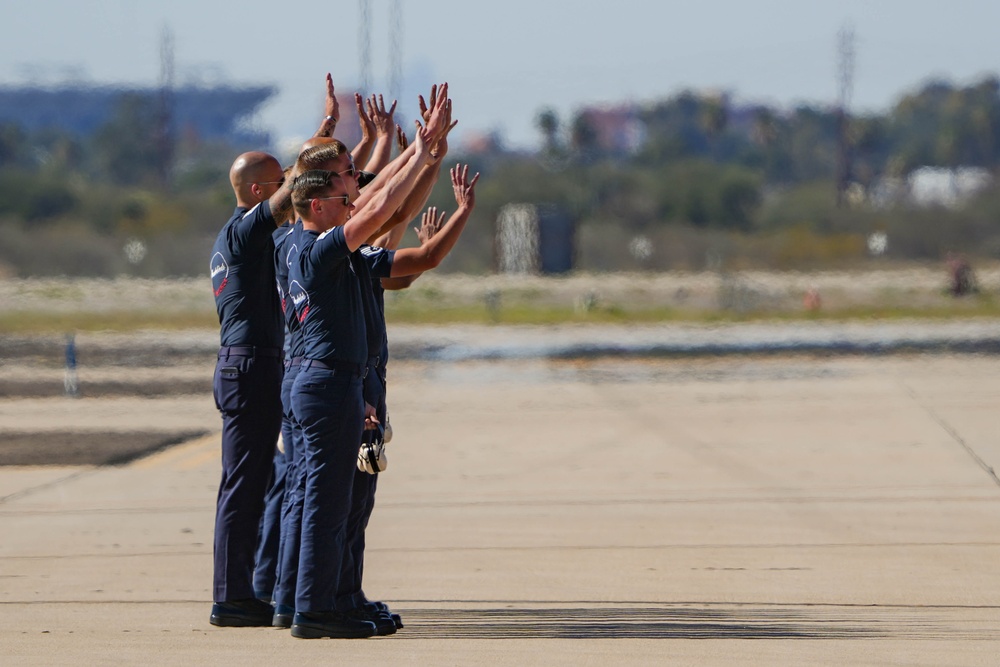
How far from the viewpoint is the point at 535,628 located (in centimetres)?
675

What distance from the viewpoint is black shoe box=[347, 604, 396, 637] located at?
21.5ft

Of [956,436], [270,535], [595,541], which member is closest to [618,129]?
[956,436]

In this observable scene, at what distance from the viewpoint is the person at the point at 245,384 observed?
21.9 feet

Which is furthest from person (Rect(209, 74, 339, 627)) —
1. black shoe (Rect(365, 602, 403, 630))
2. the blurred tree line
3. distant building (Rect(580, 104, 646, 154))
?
distant building (Rect(580, 104, 646, 154))

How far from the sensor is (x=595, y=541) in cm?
901

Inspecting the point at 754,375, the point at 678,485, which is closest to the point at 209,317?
the point at 754,375

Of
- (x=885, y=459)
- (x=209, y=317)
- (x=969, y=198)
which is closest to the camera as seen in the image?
(x=885, y=459)

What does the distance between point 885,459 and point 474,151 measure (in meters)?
75.8

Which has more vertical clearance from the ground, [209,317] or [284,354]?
[284,354]

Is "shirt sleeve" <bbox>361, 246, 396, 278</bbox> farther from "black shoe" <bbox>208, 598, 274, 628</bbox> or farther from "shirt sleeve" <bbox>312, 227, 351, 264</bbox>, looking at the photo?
"black shoe" <bbox>208, 598, 274, 628</bbox>

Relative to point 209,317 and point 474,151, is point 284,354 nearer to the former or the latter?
point 209,317

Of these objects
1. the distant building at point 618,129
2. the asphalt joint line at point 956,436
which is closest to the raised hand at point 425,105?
the asphalt joint line at point 956,436

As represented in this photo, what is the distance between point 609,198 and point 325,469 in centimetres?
7153

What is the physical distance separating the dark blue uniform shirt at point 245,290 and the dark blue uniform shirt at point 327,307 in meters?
0.41
